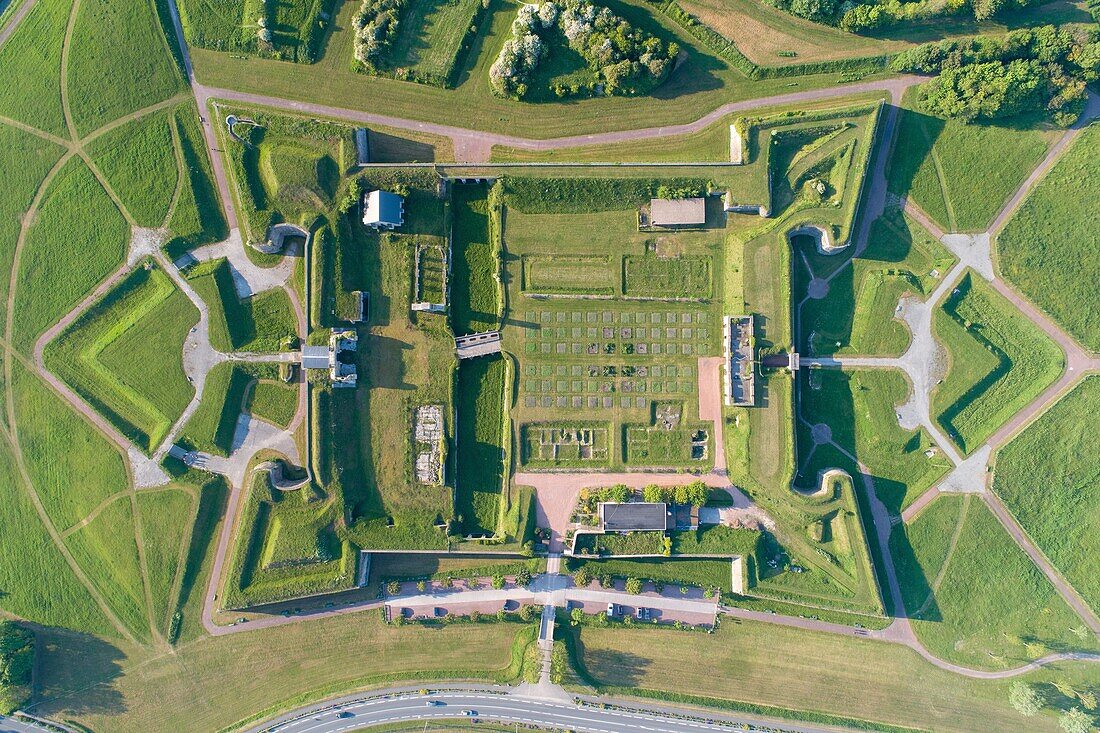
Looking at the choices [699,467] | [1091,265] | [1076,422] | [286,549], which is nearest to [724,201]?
[699,467]

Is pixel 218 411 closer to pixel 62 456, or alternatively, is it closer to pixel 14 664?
pixel 62 456

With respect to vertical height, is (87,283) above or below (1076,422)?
above

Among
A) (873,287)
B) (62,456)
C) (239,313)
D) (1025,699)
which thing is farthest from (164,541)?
(1025,699)

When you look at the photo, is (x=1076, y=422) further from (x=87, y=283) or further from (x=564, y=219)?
(x=87, y=283)

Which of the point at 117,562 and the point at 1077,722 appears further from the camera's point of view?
the point at 117,562

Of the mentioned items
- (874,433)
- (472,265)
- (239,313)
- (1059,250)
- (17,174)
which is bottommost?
(874,433)

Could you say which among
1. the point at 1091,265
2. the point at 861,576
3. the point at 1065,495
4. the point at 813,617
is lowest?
the point at 813,617
